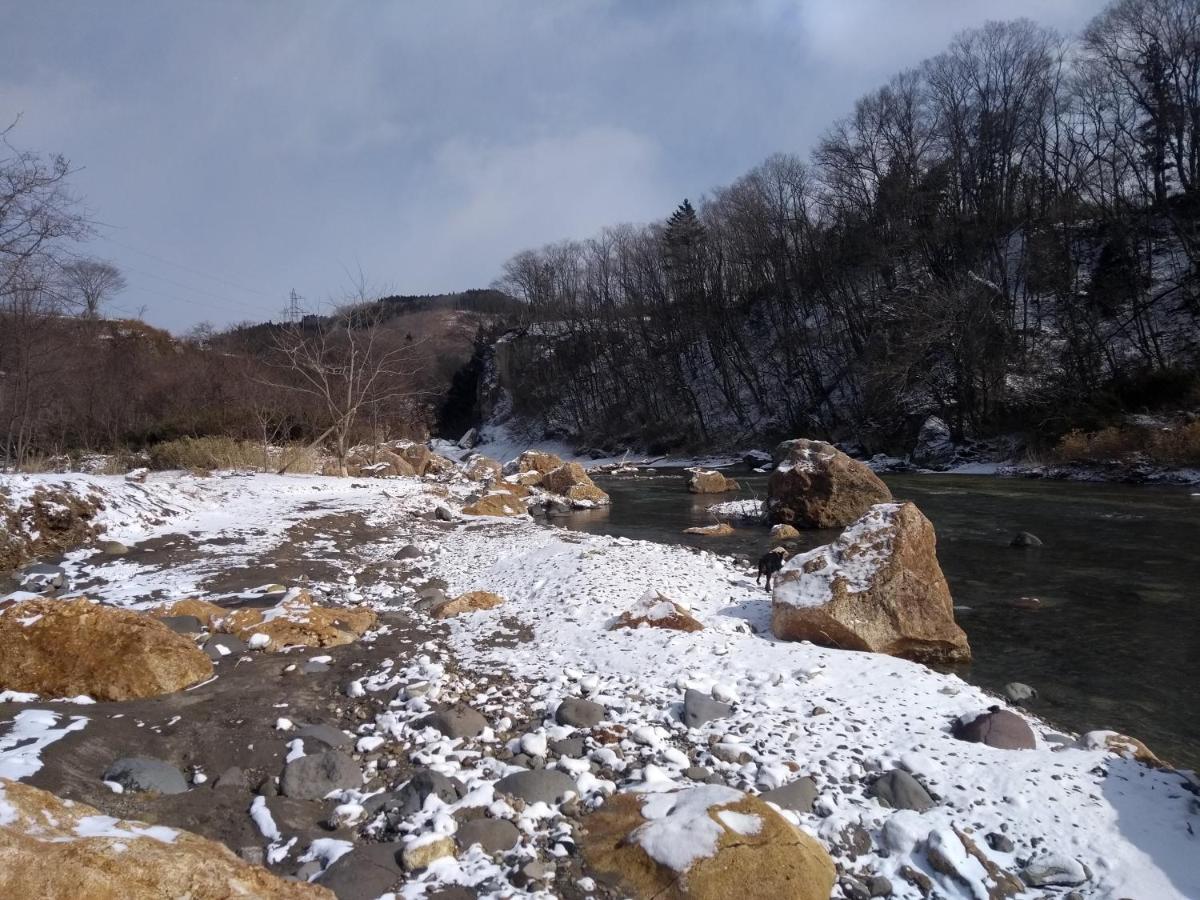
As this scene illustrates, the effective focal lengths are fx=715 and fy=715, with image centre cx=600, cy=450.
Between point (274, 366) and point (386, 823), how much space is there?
80.8 feet

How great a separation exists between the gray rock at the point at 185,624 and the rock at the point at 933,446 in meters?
24.7

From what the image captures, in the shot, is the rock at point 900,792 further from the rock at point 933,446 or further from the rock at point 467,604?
the rock at point 933,446

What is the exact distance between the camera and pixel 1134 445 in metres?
19.0

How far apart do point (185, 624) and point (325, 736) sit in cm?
238

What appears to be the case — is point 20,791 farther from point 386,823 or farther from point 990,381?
point 990,381

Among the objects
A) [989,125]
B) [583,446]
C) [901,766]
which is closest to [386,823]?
[901,766]

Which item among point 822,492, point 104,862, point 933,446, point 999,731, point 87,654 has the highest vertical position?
point 104,862

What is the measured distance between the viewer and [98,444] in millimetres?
20234

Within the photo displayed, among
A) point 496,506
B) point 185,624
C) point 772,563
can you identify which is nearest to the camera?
point 185,624

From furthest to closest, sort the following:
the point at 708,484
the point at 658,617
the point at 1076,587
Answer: the point at 708,484
the point at 1076,587
the point at 658,617

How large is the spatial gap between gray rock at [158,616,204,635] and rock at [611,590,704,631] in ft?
10.9

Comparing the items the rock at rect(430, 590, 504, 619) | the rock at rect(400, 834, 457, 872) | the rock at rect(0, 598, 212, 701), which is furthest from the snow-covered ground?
the rock at rect(0, 598, 212, 701)

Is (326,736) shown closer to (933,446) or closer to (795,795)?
(795,795)

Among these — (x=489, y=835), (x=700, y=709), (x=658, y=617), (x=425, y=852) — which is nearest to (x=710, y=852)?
(x=489, y=835)
